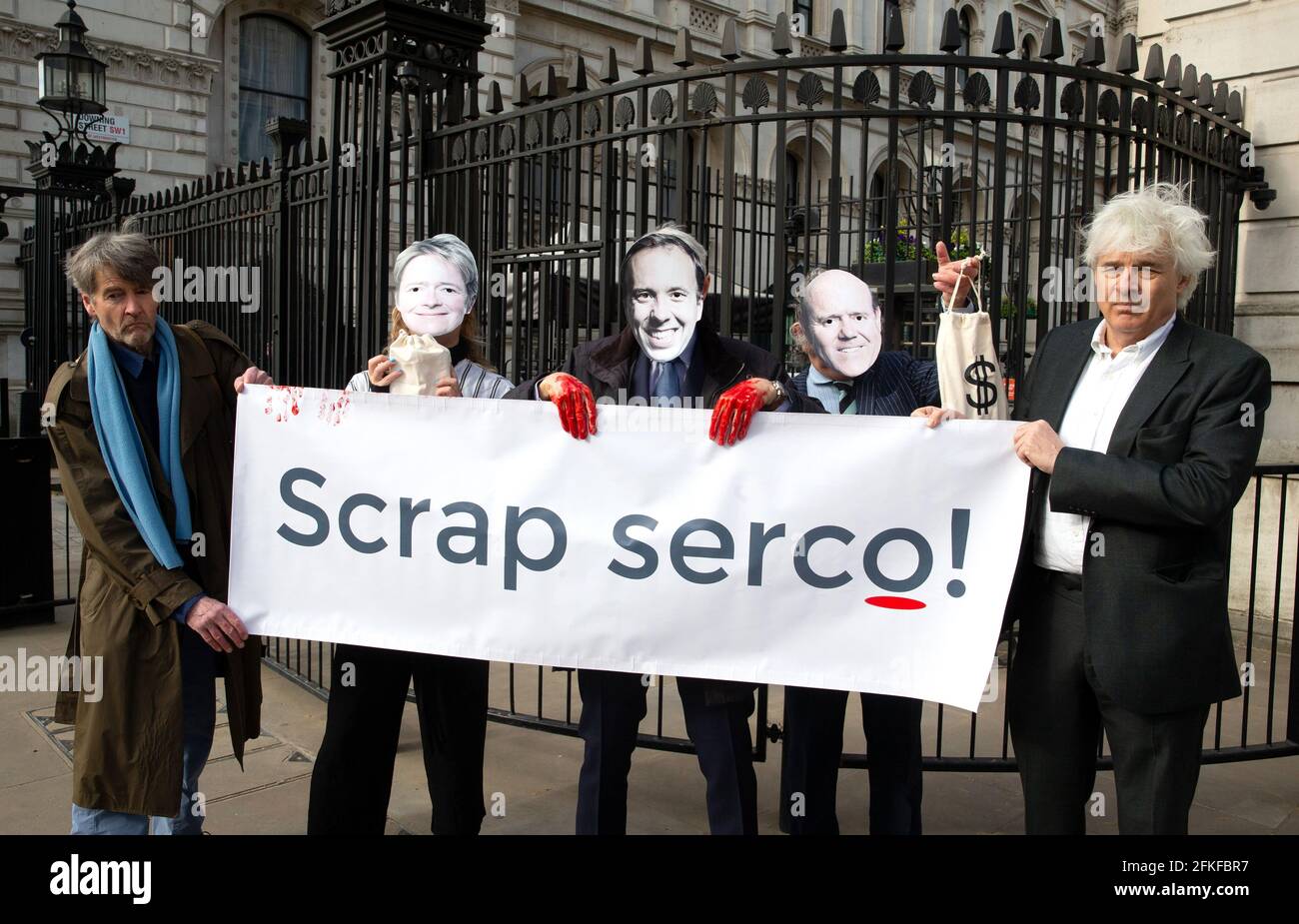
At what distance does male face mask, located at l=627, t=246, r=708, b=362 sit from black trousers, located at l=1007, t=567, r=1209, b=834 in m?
1.24

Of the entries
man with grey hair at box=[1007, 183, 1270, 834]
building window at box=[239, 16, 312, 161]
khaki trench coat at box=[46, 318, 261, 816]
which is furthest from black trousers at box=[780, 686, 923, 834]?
building window at box=[239, 16, 312, 161]

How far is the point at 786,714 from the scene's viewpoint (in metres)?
3.60

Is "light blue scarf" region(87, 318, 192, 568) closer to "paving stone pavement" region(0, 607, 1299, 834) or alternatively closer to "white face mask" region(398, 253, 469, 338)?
"white face mask" region(398, 253, 469, 338)

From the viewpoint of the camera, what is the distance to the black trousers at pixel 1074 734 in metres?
2.63

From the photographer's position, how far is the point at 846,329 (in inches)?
126

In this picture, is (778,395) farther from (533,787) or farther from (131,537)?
(533,787)

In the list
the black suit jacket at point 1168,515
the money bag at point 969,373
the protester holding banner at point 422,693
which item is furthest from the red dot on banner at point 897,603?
the protester holding banner at point 422,693

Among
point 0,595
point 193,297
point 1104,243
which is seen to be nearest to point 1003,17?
point 1104,243

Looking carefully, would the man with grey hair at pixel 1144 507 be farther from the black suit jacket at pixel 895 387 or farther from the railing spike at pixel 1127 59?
the railing spike at pixel 1127 59

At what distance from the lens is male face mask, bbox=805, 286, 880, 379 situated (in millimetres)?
3188

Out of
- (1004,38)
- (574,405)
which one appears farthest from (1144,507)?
(1004,38)

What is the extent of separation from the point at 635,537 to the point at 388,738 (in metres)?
1.04

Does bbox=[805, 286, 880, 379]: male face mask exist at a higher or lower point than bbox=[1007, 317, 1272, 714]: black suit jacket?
higher
